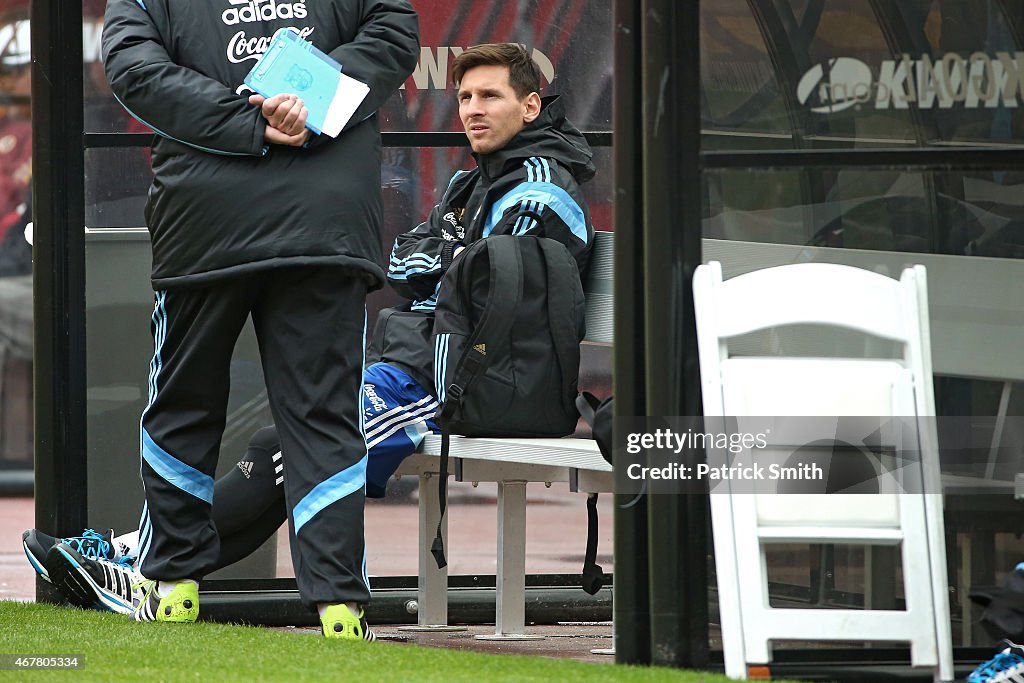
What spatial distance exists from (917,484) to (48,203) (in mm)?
2848

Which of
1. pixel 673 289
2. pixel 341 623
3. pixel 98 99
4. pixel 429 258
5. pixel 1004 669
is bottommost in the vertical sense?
pixel 1004 669

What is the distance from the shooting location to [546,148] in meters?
4.93

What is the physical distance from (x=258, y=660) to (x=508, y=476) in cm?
148

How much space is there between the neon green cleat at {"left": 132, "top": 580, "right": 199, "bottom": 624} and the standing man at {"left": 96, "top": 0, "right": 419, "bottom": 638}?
13mm

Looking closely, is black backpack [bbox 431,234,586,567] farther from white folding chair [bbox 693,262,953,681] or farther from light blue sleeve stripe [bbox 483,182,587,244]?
white folding chair [bbox 693,262,953,681]

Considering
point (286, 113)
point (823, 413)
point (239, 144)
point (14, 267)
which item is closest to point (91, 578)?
point (239, 144)

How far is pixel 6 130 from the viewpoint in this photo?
48.0 ft

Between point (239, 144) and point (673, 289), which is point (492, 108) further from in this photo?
point (673, 289)

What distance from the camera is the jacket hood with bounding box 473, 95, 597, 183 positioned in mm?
4914

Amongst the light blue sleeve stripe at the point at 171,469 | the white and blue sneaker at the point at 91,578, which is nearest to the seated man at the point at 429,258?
the white and blue sneaker at the point at 91,578

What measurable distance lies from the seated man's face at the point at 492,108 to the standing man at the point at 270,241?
2.34ft

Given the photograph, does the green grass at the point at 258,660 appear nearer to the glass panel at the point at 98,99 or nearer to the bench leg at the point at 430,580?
the bench leg at the point at 430,580

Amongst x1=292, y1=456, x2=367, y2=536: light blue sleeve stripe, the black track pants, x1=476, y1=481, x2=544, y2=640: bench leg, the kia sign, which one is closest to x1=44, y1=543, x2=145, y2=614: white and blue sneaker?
the black track pants

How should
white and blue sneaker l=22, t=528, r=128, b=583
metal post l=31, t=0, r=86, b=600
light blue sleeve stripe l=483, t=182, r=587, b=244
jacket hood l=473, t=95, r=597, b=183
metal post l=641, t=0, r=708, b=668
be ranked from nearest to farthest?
1. metal post l=641, t=0, r=708, b=668
2. light blue sleeve stripe l=483, t=182, r=587, b=244
3. white and blue sneaker l=22, t=528, r=128, b=583
4. jacket hood l=473, t=95, r=597, b=183
5. metal post l=31, t=0, r=86, b=600
